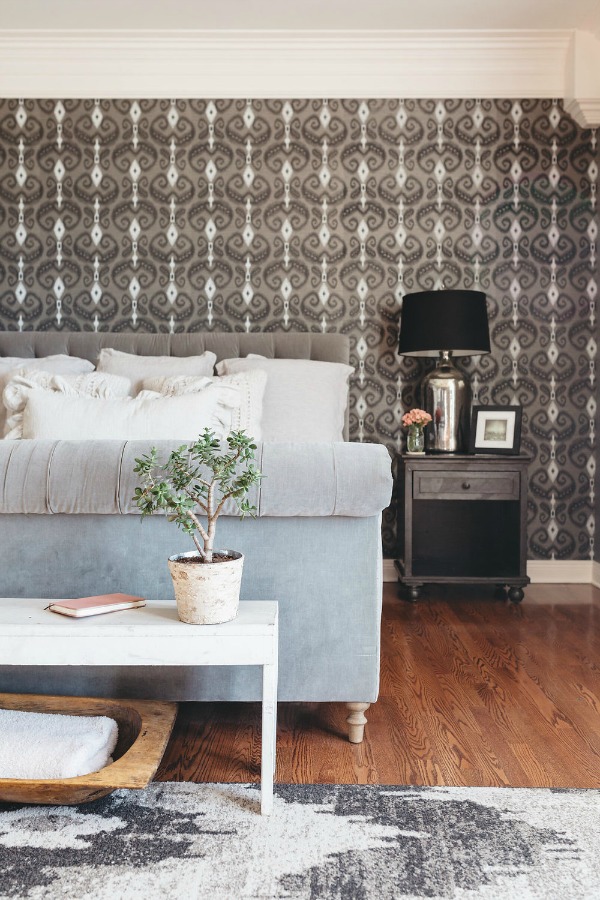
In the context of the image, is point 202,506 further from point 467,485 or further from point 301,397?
point 467,485

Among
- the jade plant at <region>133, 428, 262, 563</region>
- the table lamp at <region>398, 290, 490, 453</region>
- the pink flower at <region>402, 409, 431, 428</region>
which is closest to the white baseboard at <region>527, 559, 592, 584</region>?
the table lamp at <region>398, 290, 490, 453</region>

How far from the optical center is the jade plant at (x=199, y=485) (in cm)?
150

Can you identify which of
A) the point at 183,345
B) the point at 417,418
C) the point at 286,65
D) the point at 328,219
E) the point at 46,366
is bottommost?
the point at 417,418

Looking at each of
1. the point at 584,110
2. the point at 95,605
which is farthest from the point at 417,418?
the point at 95,605

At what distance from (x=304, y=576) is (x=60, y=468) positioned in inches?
25.6

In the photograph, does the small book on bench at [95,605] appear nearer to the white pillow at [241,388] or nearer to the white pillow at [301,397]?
the white pillow at [241,388]

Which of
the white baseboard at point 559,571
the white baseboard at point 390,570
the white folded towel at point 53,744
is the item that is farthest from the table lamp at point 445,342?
the white folded towel at point 53,744

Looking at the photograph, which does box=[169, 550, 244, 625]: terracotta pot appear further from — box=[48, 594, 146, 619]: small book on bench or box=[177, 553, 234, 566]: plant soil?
box=[48, 594, 146, 619]: small book on bench

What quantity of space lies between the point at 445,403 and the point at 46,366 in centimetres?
196

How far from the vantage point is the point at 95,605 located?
4.99ft

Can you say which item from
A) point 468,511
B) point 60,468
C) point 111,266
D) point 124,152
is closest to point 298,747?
point 60,468

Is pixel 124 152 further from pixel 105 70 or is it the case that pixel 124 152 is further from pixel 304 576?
pixel 304 576

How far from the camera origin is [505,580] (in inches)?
133

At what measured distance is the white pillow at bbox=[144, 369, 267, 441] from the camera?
9.44 feet
